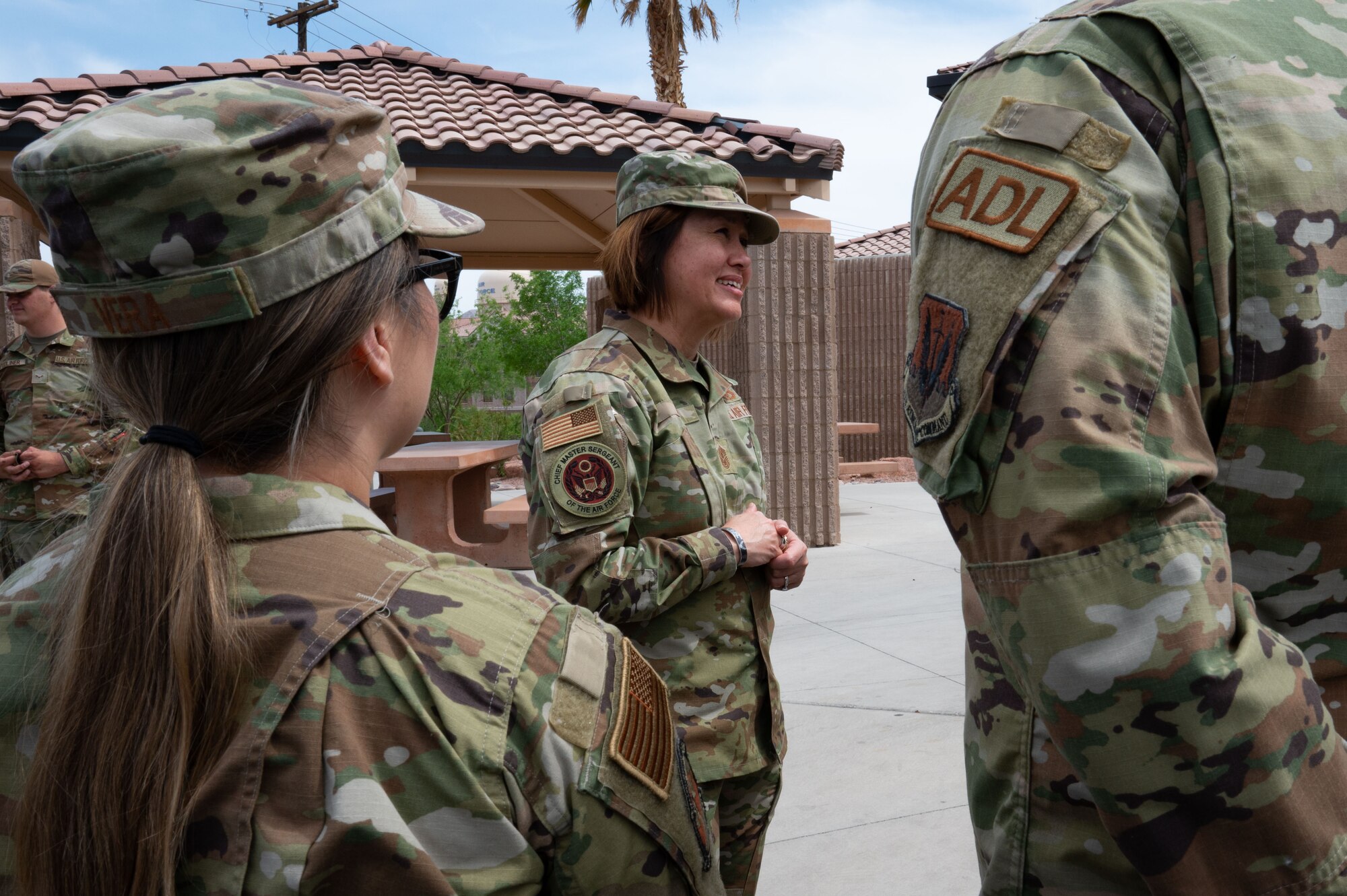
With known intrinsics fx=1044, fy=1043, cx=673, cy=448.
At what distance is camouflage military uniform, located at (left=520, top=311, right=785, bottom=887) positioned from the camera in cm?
204

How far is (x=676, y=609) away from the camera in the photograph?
2.16 m

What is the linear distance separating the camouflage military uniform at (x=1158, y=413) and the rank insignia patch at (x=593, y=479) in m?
1.06

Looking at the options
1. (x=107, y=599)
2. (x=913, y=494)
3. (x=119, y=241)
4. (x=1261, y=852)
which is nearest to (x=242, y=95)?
(x=119, y=241)

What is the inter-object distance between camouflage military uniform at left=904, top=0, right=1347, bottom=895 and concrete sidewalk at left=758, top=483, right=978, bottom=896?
2132 millimetres

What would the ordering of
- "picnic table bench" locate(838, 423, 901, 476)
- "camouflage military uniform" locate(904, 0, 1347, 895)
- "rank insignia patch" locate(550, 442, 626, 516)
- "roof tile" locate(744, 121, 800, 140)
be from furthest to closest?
"picnic table bench" locate(838, 423, 901, 476) < "roof tile" locate(744, 121, 800, 140) < "rank insignia patch" locate(550, 442, 626, 516) < "camouflage military uniform" locate(904, 0, 1347, 895)

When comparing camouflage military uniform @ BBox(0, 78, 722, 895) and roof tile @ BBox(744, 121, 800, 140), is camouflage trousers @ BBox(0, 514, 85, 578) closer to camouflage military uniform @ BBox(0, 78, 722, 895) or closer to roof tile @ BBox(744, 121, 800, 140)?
camouflage military uniform @ BBox(0, 78, 722, 895)

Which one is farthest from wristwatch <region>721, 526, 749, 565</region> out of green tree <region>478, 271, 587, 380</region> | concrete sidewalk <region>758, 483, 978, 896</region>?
green tree <region>478, 271, 587, 380</region>

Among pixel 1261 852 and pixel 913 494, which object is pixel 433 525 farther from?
pixel 1261 852

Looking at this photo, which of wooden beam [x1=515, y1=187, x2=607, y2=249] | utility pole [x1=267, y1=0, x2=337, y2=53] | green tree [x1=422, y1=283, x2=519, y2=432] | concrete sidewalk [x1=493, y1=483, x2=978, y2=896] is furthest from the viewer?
utility pole [x1=267, y1=0, x2=337, y2=53]

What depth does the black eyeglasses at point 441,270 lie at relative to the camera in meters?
1.09

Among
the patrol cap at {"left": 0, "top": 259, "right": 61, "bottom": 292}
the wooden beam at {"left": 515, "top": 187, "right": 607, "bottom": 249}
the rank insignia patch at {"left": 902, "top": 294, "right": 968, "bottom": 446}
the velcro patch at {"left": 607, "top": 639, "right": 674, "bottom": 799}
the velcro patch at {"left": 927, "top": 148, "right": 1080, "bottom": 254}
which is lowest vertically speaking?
the wooden beam at {"left": 515, "top": 187, "right": 607, "bottom": 249}

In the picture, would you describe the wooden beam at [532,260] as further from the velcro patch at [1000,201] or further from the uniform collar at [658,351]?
the velcro patch at [1000,201]

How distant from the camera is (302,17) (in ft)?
84.7

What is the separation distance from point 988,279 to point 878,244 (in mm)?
18089
